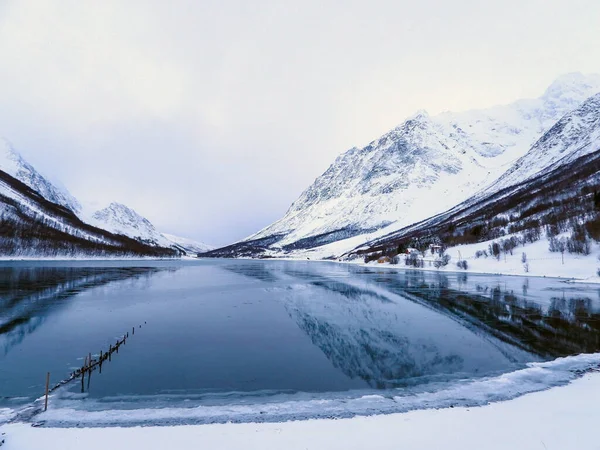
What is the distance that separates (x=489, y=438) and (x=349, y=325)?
57.9 feet

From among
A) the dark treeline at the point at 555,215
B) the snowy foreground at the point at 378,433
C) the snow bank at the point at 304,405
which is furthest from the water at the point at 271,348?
the dark treeline at the point at 555,215

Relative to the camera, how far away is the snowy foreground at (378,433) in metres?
9.24

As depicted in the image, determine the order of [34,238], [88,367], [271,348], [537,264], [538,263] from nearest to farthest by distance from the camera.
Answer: [88,367], [271,348], [537,264], [538,263], [34,238]

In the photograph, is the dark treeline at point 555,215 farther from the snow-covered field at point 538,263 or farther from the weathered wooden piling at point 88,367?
the weathered wooden piling at point 88,367

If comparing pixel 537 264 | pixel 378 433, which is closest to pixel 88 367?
pixel 378 433

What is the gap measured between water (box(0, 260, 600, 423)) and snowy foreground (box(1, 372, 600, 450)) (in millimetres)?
1178

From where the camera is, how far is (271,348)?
2033 centimetres

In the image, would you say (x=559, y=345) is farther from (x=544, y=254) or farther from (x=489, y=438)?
(x=544, y=254)

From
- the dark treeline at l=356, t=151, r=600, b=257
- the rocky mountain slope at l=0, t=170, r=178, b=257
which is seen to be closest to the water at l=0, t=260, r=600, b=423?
the dark treeline at l=356, t=151, r=600, b=257

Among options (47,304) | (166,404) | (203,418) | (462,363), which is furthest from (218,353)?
(47,304)

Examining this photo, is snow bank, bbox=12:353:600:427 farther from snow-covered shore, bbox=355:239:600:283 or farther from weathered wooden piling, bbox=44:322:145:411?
snow-covered shore, bbox=355:239:600:283

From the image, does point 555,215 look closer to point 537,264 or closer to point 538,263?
point 538,263

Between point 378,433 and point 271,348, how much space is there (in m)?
11.1

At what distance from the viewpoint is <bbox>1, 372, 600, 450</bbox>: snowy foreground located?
30.3ft
